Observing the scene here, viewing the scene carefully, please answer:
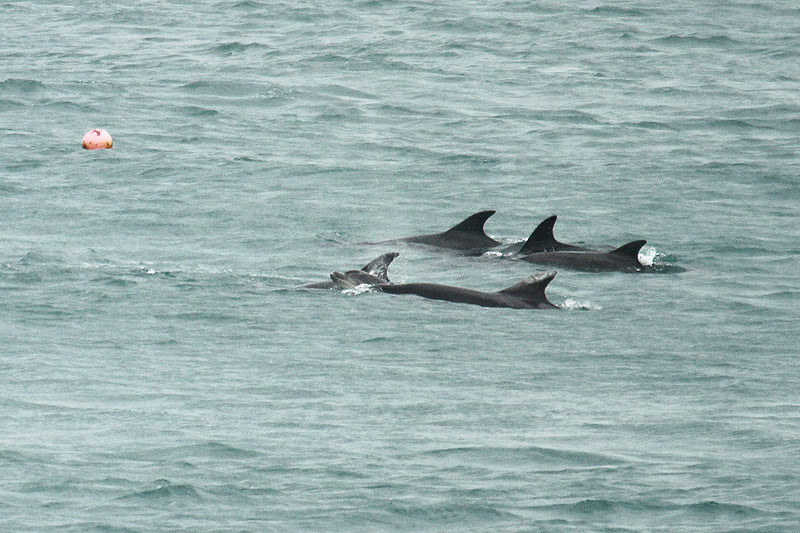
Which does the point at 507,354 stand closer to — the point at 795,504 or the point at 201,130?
the point at 795,504

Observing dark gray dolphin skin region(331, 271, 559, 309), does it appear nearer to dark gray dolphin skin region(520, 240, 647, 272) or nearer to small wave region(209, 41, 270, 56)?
dark gray dolphin skin region(520, 240, 647, 272)

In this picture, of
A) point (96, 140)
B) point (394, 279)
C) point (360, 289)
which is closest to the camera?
point (360, 289)

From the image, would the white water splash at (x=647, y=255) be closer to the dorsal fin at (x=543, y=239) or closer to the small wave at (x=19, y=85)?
the dorsal fin at (x=543, y=239)

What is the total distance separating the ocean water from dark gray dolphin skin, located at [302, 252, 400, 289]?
1.17ft

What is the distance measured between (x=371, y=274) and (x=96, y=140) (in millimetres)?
11944

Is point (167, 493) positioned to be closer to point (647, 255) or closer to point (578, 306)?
point (578, 306)

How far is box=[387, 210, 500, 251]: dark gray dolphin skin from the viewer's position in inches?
979

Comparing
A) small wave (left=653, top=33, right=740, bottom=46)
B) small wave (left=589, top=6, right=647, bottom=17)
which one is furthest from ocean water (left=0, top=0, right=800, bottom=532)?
small wave (left=589, top=6, right=647, bottom=17)

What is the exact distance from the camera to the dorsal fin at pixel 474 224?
2497cm

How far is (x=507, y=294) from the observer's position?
21016 mm

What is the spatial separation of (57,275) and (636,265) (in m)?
7.90

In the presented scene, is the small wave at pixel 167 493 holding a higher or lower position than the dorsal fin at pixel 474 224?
higher

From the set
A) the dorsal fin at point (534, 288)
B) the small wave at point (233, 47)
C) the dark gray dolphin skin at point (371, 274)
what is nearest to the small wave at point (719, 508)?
the dorsal fin at point (534, 288)

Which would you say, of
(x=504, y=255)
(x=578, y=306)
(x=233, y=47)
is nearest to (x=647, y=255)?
(x=504, y=255)
